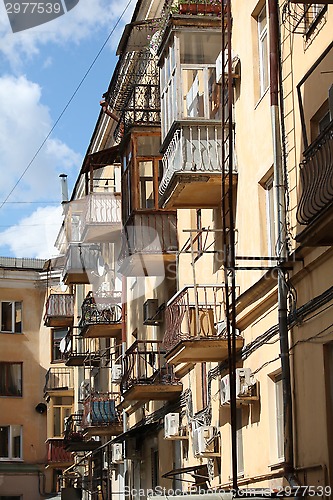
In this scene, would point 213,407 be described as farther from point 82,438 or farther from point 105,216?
point 82,438

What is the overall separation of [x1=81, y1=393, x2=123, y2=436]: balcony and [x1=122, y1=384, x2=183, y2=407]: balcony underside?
6585 millimetres

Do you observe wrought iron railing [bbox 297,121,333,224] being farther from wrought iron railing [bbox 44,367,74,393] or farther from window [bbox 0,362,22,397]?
window [bbox 0,362,22,397]

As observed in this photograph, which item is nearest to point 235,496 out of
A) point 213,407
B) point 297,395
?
point 297,395

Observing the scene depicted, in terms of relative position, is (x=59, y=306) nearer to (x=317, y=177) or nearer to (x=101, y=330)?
(x=101, y=330)

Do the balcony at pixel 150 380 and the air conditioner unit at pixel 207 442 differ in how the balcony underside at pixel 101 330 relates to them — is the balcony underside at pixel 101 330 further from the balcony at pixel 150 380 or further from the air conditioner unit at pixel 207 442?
the air conditioner unit at pixel 207 442

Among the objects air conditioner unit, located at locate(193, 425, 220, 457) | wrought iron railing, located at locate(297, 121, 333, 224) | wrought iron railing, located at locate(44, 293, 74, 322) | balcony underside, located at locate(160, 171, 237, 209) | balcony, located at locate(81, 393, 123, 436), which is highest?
wrought iron railing, located at locate(44, 293, 74, 322)

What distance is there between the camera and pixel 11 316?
41312 millimetres

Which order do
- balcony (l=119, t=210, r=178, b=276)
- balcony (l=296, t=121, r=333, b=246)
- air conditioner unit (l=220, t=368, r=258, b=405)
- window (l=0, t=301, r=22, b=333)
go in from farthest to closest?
1. window (l=0, t=301, r=22, b=333)
2. balcony (l=119, t=210, r=178, b=276)
3. air conditioner unit (l=220, t=368, r=258, b=405)
4. balcony (l=296, t=121, r=333, b=246)

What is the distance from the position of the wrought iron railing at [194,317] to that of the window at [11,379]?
24.3 meters

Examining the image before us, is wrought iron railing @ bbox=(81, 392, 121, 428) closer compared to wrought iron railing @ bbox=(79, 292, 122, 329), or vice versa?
wrought iron railing @ bbox=(81, 392, 121, 428)

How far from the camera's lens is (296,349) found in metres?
12.8

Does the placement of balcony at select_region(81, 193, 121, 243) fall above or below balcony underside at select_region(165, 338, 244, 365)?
above

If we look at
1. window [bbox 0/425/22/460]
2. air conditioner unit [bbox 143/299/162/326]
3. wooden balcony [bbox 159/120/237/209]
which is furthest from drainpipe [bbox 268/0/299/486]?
window [bbox 0/425/22/460]

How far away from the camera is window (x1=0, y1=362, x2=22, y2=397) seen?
132 feet
